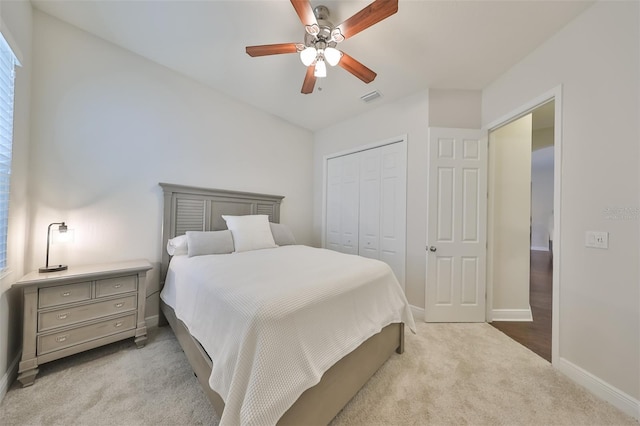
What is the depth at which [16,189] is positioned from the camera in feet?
5.32

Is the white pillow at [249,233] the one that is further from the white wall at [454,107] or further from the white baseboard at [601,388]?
the white baseboard at [601,388]

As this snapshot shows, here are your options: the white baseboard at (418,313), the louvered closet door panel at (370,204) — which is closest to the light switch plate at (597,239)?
the white baseboard at (418,313)

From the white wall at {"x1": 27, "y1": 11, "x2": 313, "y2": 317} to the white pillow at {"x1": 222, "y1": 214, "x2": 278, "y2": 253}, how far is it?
601 millimetres

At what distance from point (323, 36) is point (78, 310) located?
9.39 feet

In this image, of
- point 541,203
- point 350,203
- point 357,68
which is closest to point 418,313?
point 350,203

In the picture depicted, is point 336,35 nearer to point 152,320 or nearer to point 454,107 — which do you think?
point 454,107

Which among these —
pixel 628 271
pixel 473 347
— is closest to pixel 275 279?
pixel 473 347

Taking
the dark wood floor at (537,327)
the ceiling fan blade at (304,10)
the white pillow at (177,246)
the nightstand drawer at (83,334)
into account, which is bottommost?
the dark wood floor at (537,327)

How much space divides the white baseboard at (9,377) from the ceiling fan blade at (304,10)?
3.06 metres

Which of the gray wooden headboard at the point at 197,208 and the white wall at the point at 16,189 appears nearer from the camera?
the white wall at the point at 16,189

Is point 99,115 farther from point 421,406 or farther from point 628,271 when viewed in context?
point 628,271

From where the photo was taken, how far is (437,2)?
1.67 meters

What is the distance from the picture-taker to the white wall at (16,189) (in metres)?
1.47

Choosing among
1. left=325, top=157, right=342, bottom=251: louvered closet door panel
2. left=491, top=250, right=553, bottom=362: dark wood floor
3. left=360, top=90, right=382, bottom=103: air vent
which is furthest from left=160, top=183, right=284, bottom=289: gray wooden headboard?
left=491, top=250, right=553, bottom=362: dark wood floor
